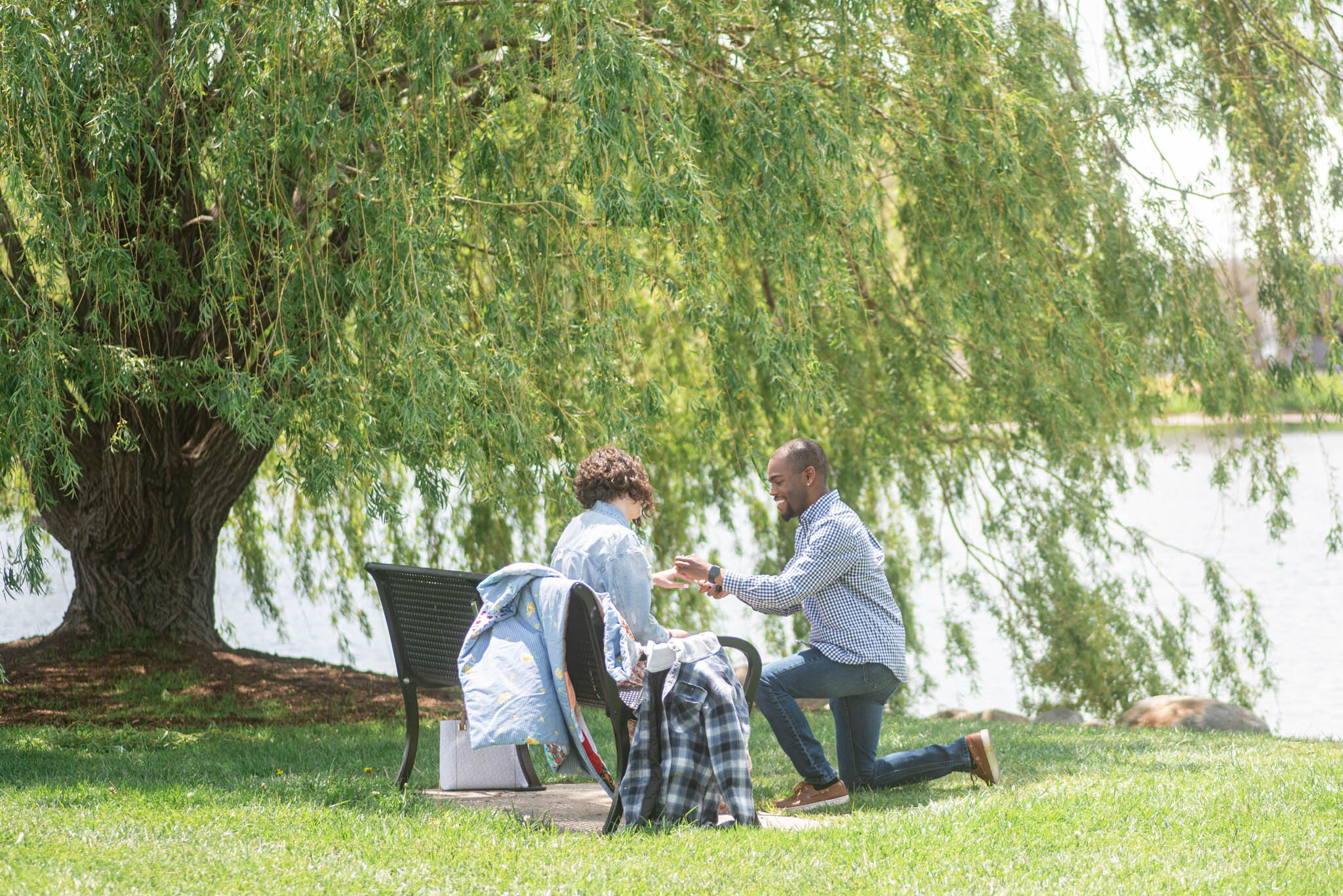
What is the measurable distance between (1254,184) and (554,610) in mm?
6146

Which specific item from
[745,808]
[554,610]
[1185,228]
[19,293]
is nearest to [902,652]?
[745,808]

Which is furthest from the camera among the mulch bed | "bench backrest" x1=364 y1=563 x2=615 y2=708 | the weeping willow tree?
the mulch bed

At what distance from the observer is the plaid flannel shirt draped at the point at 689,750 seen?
4395 millimetres

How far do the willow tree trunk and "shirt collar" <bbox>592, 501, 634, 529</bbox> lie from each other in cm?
424

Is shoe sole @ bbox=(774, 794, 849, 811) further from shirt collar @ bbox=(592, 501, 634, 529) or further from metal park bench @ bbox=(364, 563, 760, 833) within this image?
shirt collar @ bbox=(592, 501, 634, 529)

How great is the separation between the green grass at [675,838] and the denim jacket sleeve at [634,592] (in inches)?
26.9

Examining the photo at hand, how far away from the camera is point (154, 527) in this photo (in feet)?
28.2

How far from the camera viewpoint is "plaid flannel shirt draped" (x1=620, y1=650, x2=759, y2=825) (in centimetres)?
439

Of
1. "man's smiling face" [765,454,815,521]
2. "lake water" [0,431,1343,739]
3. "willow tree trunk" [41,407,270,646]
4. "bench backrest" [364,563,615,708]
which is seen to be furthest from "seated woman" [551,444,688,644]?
"lake water" [0,431,1343,739]

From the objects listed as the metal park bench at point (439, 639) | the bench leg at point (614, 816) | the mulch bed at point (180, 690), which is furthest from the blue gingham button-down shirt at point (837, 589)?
the mulch bed at point (180, 690)

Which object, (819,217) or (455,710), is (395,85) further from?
(455,710)

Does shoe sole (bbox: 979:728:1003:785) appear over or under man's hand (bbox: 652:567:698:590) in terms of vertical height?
under

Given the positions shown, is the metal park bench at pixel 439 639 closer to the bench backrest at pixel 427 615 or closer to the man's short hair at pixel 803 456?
the bench backrest at pixel 427 615

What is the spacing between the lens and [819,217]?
6836mm
